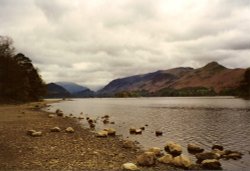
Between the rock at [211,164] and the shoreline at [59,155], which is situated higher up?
the shoreline at [59,155]

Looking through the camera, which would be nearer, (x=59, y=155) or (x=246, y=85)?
(x=59, y=155)

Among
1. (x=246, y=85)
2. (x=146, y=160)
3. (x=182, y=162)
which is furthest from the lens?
(x=246, y=85)

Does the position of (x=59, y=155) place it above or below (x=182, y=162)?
above

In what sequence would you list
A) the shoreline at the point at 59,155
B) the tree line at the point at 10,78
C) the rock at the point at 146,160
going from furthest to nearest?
the tree line at the point at 10,78 → the rock at the point at 146,160 → the shoreline at the point at 59,155

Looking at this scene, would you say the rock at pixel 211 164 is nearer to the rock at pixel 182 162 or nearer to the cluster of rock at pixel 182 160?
the cluster of rock at pixel 182 160

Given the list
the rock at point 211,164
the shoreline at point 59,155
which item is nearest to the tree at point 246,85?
the shoreline at point 59,155

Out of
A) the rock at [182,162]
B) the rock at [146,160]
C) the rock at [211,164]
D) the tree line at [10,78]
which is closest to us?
the rock at [146,160]

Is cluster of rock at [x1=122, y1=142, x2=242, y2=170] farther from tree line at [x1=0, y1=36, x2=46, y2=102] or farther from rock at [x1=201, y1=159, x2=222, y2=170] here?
tree line at [x1=0, y1=36, x2=46, y2=102]

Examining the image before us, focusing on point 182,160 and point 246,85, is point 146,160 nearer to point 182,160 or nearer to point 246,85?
point 182,160

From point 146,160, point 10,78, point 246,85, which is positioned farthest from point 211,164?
point 246,85

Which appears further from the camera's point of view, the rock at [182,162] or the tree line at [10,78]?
the tree line at [10,78]

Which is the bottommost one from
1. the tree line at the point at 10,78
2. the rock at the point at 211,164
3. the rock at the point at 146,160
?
the rock at the point at 211,164

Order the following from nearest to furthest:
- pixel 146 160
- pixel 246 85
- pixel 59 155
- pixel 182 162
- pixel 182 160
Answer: pixel 146 160, pixel 182 162, pixel 182 160, pixel 59 155, pixel 246 85

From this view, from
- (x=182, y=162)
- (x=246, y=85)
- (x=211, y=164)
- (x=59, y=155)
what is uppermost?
(x=246, y=85)
